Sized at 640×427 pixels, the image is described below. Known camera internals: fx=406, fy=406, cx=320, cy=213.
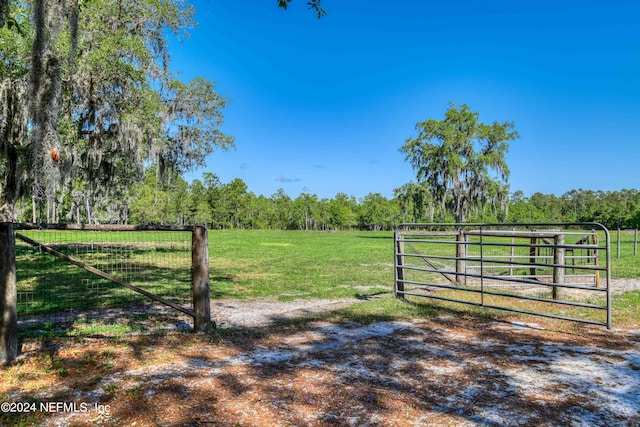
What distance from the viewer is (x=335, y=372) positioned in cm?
360

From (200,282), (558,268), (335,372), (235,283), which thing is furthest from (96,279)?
(558,268)

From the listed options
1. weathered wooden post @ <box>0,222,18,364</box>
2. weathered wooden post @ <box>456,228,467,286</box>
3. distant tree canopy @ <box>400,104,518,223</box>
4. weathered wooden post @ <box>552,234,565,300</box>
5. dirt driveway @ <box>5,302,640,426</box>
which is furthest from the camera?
distant tree canopy @ <box>400,104,518,223</box>

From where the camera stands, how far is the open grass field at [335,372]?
2.79 metres

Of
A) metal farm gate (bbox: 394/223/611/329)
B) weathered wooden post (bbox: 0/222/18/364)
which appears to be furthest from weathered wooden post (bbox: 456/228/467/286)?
weathered wooden post (bbox: 0/222/18/364)

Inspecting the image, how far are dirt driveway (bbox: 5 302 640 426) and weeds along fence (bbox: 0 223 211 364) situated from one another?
2.20 ft

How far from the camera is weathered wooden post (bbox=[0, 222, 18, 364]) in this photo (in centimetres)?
373

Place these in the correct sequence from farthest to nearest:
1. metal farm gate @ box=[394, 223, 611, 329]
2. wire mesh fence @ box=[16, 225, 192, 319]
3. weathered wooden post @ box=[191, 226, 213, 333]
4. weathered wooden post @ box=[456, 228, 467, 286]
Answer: weathered wooden post @ box=[456, 228, 467, 286], wire mesh fence @ box=[16, 225, 192, 319], metal farm gate @ box=[394, 223, 611, 329], weathered wooden post @ box=[191, 226, 213, 333]

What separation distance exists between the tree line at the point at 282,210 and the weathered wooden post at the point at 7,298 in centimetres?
3061

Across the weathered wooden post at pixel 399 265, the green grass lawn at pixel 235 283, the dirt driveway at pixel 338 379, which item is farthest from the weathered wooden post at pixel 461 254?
the dirt driveway at pixel 338 379

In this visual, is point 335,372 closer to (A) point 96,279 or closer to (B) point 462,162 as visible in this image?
(A) point 96,279

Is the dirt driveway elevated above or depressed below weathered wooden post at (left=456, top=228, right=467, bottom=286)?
below

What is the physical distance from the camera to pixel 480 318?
5.80 metres

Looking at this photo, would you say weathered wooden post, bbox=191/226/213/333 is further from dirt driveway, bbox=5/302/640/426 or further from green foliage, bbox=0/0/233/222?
green foliage, bbox=0/0/233/222

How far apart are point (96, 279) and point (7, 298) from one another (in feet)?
18.9
